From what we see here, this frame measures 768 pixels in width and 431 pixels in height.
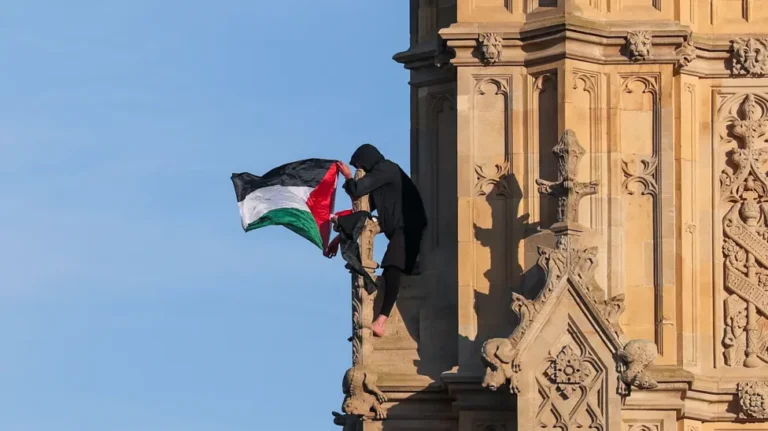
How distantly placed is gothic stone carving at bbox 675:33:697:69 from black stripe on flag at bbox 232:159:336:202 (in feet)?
13.7

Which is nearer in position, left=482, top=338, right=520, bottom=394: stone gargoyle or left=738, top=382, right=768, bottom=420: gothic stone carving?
left=482, top=338, right=520, bottom=394: stone gargoyle

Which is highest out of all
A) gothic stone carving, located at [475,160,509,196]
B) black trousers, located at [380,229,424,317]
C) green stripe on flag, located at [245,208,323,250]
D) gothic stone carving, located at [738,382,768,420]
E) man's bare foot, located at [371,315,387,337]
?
gothic stone carving, located at [475,160,509,196]

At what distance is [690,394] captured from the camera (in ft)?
156

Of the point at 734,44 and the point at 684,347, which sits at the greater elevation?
the point at 734,44

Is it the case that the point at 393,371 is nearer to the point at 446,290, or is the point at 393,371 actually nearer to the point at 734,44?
the point at 446,290

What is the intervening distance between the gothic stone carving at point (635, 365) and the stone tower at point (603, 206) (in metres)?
0.67

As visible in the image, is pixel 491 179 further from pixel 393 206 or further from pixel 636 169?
pixel 636 169

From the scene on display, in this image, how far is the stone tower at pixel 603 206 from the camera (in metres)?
47.4

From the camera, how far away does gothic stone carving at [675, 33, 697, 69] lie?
48.0 m

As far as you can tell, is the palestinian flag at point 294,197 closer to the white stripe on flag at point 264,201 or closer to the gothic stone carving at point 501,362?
the white stripe on flag at point 264,201

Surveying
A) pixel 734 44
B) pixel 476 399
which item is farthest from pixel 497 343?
pixel 734 44

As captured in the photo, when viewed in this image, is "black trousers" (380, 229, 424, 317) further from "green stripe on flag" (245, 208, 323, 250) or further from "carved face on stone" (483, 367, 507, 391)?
"carved face on stone" (483, 367, 507, 391)

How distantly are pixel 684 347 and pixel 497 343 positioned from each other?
2.43 meters

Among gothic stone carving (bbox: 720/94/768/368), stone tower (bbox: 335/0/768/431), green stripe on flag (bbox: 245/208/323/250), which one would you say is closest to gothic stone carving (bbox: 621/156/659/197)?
stone tower (bbox: 335/0/768/431)
